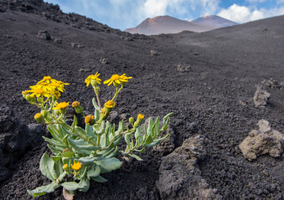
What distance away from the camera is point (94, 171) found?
4.13 ft

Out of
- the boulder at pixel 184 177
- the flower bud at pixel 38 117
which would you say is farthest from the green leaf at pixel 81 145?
the boulder at pixel 184 177

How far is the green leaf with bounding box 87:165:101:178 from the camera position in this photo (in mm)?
1231

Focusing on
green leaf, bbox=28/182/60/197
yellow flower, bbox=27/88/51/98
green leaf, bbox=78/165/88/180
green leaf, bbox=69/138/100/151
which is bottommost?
green leaf, bbox=28/182/60/197

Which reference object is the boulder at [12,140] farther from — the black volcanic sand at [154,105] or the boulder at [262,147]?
the boulder at [262,147]

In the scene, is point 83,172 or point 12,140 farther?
point 12,140

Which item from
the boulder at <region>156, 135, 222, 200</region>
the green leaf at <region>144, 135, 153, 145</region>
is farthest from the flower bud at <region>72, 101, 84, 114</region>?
the boulder at <region>156, 135, 222, 200</region>

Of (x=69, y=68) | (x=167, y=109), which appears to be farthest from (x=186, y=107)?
(x=69, y=68)

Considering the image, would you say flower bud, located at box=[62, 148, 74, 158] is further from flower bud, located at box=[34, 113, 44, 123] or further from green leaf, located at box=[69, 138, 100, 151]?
flower bud, located at box=[34, 113, 44, 123]

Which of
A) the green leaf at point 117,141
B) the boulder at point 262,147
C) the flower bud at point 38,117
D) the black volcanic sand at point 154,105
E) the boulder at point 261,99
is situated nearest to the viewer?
the flower bud at point 38,117

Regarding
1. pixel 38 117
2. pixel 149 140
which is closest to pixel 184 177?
pixel 149 140

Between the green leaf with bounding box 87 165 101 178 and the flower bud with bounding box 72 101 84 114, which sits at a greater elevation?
the flower bud with bounding box 72 101 84 114

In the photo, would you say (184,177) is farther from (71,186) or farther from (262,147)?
(262,147)

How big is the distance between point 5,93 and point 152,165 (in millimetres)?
2390

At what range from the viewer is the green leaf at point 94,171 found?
1231 mm
